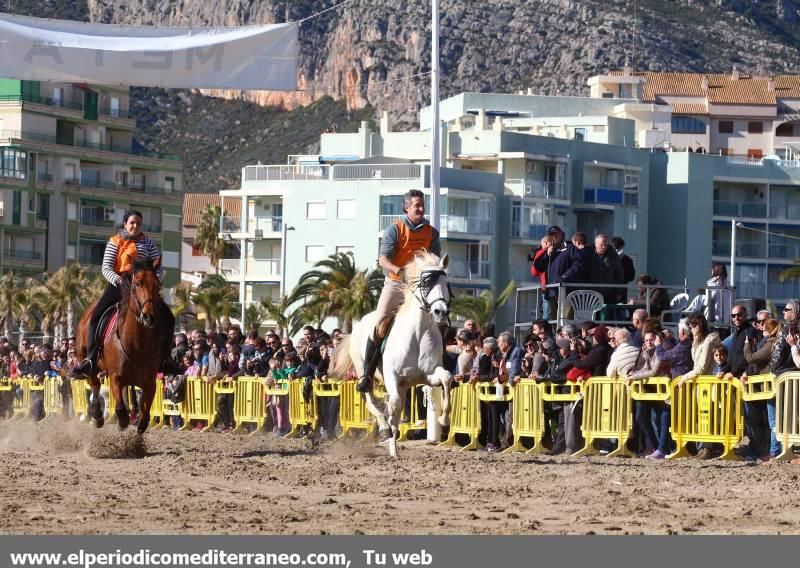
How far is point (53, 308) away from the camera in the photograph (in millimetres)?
93312

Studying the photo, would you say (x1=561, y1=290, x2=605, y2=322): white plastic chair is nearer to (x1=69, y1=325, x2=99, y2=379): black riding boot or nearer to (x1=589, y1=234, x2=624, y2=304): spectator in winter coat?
(x1=589, y1=234, x2=624, y2=304): spectator in winter coat

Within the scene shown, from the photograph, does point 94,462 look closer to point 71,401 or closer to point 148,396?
point 148,396

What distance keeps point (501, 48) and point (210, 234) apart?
71.6m

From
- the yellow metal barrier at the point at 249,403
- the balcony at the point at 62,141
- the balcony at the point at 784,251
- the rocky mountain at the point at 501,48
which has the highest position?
the rocky mountain at the point at 501,48

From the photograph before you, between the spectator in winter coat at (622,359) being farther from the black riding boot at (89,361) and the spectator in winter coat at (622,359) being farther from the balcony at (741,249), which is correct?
the balcony at (741,249)

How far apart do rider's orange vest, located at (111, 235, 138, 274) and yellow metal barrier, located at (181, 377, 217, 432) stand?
35.8ft

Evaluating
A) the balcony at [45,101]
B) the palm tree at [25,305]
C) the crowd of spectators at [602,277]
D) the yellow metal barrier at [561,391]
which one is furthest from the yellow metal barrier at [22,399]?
the balcony at [45,101]

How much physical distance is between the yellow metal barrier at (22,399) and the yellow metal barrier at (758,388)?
73.4ft

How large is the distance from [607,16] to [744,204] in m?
73.1

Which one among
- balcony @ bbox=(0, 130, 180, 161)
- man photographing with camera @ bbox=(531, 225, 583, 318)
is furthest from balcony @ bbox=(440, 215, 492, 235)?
man photographing with camera @ bbox=(531, 225, 583, 318)

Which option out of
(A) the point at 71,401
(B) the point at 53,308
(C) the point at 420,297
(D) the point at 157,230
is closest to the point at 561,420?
(C) the point at 420,297

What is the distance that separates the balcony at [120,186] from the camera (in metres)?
110

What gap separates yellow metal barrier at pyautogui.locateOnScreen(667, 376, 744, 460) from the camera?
2067 centimetres

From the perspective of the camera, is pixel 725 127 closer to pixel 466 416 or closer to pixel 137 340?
pixel 466 416
